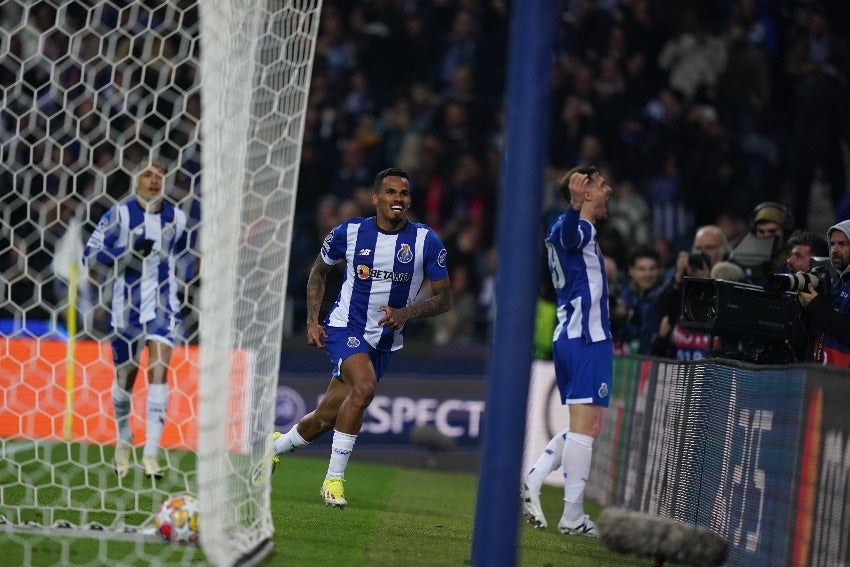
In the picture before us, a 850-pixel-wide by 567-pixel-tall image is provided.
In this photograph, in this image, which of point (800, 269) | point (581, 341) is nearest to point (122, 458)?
point (581, 341)

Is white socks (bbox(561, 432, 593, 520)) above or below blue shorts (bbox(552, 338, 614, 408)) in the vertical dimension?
below

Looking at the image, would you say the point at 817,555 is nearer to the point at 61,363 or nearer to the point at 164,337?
the point at 164,337

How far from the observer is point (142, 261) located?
8.65m

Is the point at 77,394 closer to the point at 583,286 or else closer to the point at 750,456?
the point at 583,286

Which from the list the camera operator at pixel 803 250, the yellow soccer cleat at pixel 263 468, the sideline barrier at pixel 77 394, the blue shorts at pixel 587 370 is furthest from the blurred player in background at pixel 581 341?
the sideline barrier at pixel 77 394

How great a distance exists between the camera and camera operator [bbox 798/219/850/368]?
6.25m

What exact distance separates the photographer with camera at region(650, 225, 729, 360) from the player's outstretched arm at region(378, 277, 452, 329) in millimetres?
1973

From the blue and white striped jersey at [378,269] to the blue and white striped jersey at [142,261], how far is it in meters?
1.42

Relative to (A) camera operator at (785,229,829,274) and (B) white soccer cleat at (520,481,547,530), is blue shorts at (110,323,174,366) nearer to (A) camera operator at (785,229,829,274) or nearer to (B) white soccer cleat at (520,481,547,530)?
(B) white soccer cleat at (520,481,547,530)

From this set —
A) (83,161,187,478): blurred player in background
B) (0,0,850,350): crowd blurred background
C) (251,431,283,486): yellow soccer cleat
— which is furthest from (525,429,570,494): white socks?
(0,0,850,350): crowd blurred background

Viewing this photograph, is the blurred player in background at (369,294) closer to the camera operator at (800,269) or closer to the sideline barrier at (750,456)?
the sideline barrier at (750,456)

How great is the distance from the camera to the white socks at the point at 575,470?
25.2 ft

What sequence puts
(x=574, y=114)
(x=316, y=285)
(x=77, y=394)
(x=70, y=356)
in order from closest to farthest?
(x=316, y=285)
(x=70, y=356)
(x=77, y=394)
(x=574, y=114)

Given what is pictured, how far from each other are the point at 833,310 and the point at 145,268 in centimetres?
448
